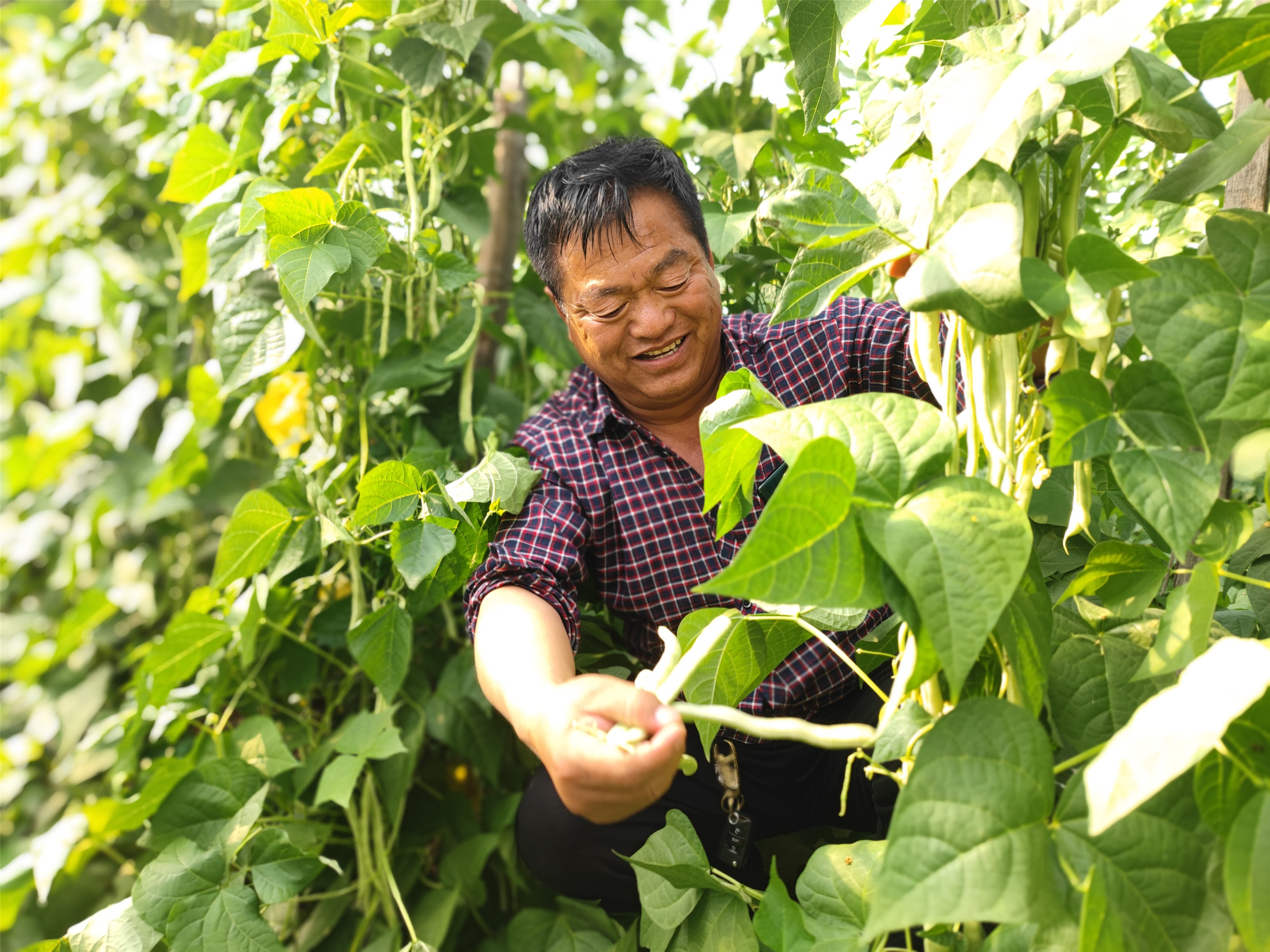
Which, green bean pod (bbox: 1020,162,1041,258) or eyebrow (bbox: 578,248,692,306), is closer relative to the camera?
green bean pod (bbox: 1020,162,1041,258)

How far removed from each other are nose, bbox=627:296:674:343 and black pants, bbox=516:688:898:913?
0.42 meters

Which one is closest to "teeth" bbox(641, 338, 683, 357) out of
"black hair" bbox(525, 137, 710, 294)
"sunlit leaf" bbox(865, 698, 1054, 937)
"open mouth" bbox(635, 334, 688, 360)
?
"open mouth" bbox(635, 334, 688, 360)

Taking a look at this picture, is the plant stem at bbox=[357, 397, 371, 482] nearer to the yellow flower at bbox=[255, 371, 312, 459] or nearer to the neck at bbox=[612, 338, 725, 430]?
the yellow flower at bbox=[255, 371, 312, 459]

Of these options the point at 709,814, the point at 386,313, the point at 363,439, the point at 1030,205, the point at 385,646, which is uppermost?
the point at 1030,205

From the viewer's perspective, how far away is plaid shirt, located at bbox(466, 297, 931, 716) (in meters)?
0.93

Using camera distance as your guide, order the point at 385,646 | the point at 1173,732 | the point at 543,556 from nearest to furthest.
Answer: the point at 1173,732, the point at 543,556, the point at 385,646

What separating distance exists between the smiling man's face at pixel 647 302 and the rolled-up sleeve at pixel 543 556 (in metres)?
0.15

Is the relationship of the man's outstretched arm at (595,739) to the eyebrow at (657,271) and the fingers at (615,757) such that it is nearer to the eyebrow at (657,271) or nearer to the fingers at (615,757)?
the fingers at (615,757)

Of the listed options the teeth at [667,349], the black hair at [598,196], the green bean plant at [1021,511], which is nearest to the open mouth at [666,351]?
the teeth at [667,349]

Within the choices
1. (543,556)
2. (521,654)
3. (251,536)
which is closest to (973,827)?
(521,654)

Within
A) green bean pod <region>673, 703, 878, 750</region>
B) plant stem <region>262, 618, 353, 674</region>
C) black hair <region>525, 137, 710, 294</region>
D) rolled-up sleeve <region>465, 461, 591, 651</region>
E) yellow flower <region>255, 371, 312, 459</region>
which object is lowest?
plant stem <region>262, 618, 353, 674</region>

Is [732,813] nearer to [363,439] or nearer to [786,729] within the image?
[786,729]

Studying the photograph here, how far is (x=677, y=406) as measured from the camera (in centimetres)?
100

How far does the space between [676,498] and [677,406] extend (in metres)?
0.10
